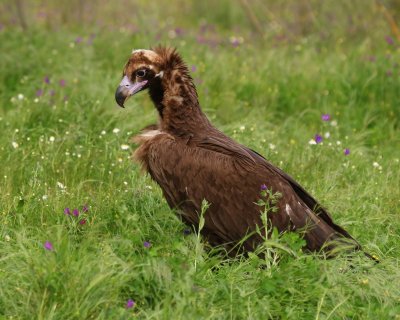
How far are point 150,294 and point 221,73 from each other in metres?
4.54

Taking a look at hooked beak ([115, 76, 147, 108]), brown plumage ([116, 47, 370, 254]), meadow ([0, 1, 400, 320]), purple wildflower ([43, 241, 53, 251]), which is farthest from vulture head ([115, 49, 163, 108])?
purple wildflower ([43, 241, 53, 251])

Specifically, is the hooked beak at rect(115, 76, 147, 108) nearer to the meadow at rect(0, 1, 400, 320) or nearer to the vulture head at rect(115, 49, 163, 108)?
the vulture head at rect(115, 49, 163, 108)

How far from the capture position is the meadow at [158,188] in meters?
3.93

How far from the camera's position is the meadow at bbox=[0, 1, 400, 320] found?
155 inches

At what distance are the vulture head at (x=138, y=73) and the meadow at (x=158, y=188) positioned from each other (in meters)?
0.67

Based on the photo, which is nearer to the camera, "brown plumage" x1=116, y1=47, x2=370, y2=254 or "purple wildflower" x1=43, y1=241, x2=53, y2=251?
"purple wildflower" x1=43, y1=241, x2=53, y2=251

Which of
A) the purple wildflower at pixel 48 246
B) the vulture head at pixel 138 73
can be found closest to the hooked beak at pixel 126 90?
the vulture head at pixel 138 73

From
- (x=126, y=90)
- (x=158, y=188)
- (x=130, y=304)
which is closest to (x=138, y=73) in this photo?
(x=126, y=90)

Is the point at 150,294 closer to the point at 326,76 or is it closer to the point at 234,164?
the point at 234,164

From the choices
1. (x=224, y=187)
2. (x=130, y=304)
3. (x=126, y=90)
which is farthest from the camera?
(x=126, y=90)

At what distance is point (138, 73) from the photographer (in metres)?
5.04

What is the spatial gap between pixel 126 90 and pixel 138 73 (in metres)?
0.13

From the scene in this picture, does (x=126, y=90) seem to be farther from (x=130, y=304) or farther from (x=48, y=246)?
(x=130, y=304)

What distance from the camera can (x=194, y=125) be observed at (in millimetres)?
4969
